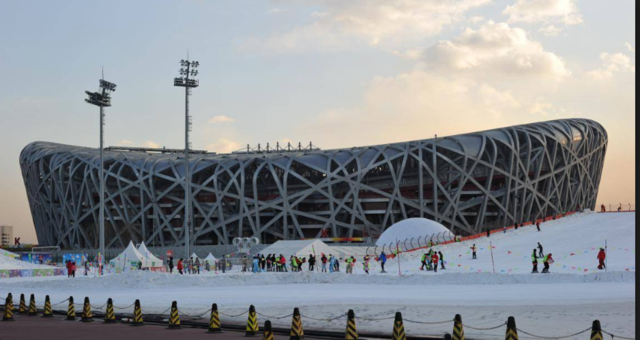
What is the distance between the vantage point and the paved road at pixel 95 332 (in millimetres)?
17578

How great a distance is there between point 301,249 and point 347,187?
3181 cm

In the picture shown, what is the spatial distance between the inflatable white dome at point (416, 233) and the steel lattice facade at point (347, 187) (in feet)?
68.0

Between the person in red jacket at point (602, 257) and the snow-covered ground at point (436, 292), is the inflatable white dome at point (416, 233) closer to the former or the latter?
the snow-covered ground at point (436, 292)

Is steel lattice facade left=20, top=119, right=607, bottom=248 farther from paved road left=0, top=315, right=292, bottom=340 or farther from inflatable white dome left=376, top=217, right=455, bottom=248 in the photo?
paved road left=0, top=315, right=292, bottom=340

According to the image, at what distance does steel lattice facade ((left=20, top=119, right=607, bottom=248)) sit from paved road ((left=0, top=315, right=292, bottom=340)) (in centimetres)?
7127

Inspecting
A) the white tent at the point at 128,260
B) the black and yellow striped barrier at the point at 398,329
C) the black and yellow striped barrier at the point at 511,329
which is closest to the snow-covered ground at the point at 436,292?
the black and yellow striped barrier at the point at 398,329

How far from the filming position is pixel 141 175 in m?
97.1

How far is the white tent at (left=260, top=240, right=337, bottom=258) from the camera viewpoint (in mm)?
62125

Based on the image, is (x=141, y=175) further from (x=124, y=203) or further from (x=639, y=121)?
(x=639, y=121)

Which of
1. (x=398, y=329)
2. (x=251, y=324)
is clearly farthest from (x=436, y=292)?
(x=398, y=329)

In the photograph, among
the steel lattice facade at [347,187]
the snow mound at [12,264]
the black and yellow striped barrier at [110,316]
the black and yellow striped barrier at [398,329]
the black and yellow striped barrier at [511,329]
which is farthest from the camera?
the steel lattice facade at [347,187]

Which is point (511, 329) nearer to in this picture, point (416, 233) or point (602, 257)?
point (602, 257)

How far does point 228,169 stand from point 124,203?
13.7 meters

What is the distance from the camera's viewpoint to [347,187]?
94.1m
